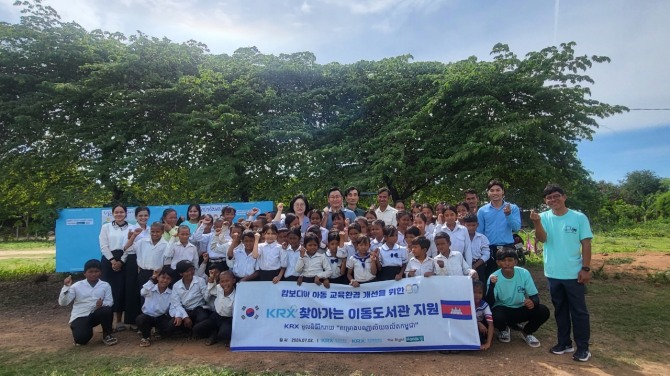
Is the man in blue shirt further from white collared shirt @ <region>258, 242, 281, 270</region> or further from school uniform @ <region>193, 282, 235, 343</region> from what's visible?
school uniform @ <region>193, 282, 235, 343</region>

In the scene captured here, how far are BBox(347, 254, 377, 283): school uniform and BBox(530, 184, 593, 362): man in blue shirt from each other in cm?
202

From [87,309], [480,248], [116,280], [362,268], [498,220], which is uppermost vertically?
[498,220]

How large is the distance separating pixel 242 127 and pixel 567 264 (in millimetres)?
7560

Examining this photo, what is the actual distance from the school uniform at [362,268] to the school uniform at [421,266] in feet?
1.56

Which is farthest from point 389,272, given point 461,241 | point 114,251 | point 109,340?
point 114,251

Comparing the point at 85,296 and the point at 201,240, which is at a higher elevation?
the point at 201,240

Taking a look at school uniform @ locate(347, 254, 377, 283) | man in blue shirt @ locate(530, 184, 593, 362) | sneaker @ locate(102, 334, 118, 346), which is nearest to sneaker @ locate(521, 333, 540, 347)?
man in blue shirt @ locate(530, 184, 593, 362)

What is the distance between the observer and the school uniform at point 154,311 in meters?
5.34

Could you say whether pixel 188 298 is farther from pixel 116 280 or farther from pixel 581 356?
pixel 581 356

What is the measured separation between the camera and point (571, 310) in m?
4.54

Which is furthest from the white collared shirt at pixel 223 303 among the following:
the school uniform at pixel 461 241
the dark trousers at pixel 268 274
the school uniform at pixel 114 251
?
the school uniform at pixel 461 241

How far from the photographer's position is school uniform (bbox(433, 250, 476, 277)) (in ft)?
16.4

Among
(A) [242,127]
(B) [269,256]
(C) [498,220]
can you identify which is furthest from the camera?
(A) [242,127]

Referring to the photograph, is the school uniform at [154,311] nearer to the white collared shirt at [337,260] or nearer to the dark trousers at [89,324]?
the dark trousers at [89,324]
